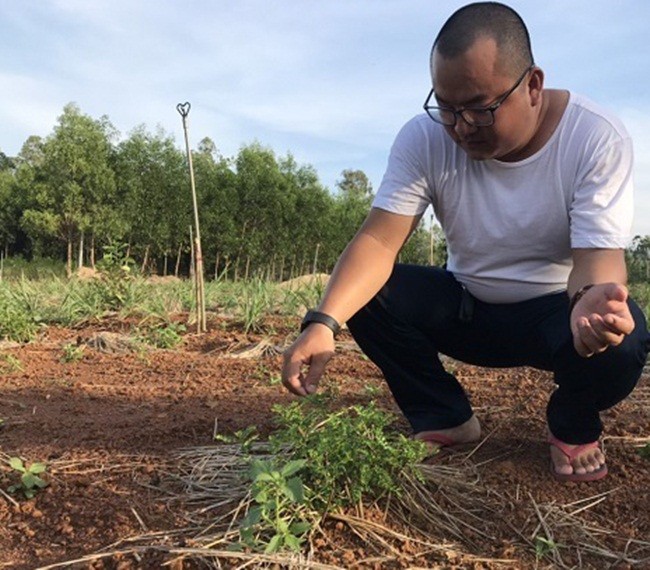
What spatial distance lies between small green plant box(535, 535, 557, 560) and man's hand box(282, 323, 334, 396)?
56cm

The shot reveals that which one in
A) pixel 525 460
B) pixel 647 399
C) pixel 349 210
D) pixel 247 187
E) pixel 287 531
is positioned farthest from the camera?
pixel 349 210

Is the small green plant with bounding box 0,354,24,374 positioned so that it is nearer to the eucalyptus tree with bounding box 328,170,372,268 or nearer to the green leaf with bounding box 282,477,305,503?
the green leaf with bounding box 282,477,305,503

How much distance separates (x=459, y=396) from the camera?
193cm

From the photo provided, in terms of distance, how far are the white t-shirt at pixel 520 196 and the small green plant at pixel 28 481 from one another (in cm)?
109

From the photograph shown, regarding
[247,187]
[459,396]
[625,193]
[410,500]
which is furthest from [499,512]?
[247,187]

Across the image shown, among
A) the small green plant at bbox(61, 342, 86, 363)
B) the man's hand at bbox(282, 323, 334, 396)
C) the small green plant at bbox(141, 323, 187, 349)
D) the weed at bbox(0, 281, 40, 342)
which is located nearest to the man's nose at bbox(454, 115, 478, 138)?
the man's hand at bbox(282, 323, 334, 396)

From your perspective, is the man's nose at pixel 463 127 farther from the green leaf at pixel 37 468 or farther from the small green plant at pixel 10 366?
the small green plant at pixel 10 366

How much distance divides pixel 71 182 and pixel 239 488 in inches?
849

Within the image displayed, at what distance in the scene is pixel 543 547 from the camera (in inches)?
52.1

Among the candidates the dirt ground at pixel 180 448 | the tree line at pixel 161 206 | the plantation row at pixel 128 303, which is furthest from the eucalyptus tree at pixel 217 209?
the dirt ground at pixel 180 448

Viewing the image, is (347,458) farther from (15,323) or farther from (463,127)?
(15,323)

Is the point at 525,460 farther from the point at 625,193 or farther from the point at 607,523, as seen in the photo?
the point at 625,193

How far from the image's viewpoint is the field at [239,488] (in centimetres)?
126

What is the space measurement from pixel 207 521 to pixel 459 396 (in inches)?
34.8
